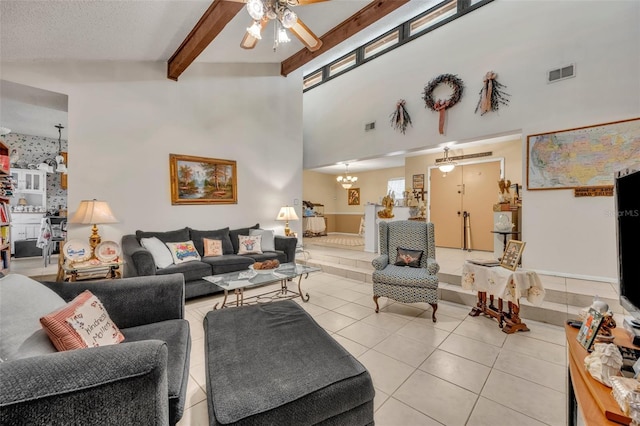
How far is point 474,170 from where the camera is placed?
586 centimetres

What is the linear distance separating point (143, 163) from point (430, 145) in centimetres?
469

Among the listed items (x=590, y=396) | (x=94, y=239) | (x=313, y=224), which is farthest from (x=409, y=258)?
(x=313, y=224)

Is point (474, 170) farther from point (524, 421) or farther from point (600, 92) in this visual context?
point (524, 421)

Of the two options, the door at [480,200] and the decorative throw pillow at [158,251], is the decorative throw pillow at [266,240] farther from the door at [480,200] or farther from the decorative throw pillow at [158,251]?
the door at [480,200]

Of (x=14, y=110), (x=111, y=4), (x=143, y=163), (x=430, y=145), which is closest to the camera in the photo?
(x=111, y=4)

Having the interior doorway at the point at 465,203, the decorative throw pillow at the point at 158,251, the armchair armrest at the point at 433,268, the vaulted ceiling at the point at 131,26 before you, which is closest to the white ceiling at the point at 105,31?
the vaulted ceiling at the point at 131,26

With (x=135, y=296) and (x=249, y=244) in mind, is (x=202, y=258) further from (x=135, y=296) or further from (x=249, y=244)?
(x=135, y=296)

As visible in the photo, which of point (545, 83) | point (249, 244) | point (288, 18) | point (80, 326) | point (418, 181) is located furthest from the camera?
point (418, 181)

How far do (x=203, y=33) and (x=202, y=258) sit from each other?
2974 millimetres

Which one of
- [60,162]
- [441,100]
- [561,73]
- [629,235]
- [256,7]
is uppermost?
[441,100]

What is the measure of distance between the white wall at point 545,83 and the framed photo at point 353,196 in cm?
417

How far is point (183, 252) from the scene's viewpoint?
12.0 feet

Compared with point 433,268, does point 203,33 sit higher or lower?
higher

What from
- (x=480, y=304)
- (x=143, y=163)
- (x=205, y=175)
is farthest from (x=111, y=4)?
(x=480, y=304)
